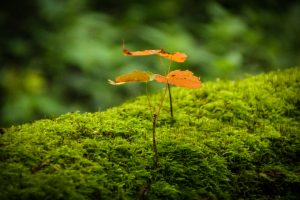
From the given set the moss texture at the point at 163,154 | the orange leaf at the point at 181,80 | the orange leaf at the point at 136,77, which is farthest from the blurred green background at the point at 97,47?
the orange leaf at the point at 136,77

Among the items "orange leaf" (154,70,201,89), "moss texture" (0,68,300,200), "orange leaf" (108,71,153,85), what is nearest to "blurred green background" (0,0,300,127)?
"moss texture" (0,68,300,200)

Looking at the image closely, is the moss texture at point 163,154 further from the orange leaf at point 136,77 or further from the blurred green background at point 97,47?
the blurred green background at point 97,47

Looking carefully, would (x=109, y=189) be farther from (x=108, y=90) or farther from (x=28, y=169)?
(x=108, y=90)

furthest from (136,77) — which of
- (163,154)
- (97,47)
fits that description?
(97,47)

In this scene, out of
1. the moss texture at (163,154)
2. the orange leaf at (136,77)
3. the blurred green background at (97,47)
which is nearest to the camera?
the moss texture at (163,154)

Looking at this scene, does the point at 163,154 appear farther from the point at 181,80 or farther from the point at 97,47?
the point at 97,47

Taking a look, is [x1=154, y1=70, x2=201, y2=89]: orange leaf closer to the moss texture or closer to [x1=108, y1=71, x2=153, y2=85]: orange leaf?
[x1=108, y1=71, x2=153, y2=85]: orange leaf

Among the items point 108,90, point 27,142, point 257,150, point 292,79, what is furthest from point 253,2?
point 27,142
